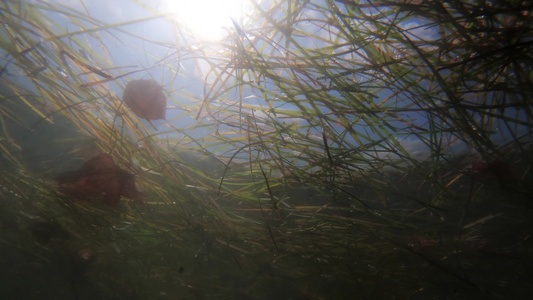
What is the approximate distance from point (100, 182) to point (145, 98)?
0.88 metres

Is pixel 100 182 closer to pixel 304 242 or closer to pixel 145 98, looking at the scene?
pixel 145 98

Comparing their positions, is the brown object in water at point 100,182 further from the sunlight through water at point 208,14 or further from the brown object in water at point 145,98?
the sunlight through water at point 208,14

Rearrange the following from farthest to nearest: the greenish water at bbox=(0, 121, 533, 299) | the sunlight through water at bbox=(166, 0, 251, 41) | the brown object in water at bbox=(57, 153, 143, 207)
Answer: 1. the greenish water at bbox=(0, 121, 533, 299)
2. the brown object in water at bbox=(57, 153, 143, 207)
3. the sunlight through water at bbox=(166, 0, 251, 41)

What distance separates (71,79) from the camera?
1713 mm

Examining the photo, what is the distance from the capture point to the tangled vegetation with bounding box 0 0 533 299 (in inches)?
57.6

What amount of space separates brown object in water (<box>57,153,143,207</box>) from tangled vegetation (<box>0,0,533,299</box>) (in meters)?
0.06

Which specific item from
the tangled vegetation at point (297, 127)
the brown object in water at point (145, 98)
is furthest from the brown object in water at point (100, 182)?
the brown object in water at point (145, 98)

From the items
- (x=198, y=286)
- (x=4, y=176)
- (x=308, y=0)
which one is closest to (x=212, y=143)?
(x=308, y=0)

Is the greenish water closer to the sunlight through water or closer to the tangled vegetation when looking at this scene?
the tangled vegetation

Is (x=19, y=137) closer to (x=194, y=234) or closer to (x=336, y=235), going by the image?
(x=194, y=234)

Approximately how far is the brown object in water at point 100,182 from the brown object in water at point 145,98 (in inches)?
20.1

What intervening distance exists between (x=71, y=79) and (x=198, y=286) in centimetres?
323

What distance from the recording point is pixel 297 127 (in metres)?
1.78

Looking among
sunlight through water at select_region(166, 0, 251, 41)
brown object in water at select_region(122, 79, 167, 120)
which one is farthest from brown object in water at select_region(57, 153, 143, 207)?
sunlight through water at select_region(166, 0, 251, 41)
